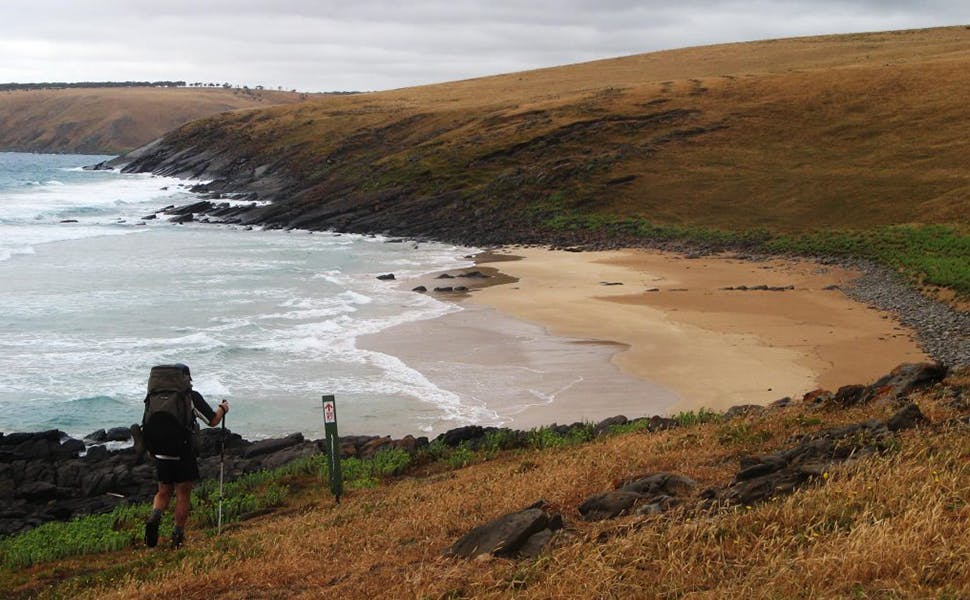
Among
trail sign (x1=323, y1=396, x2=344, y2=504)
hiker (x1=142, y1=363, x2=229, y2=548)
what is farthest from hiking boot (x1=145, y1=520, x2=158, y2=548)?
trail sign (x1=323, y1=396, x2=344, y2=504)

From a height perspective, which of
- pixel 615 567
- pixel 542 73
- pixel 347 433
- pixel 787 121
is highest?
pixel 542 73

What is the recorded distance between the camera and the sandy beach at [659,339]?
818 inches

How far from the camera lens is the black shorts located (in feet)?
32.3

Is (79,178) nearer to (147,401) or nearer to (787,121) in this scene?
(787,121)

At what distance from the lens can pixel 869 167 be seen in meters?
55.3

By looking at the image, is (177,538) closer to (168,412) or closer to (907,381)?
(168,412)

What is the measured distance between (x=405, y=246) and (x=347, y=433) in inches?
1428

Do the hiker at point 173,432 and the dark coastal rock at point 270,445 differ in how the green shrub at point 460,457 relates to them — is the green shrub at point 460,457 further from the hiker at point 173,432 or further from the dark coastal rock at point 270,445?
the hiker at point 173,432

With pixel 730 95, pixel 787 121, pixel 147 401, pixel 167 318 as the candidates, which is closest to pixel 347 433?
pixel 147 401

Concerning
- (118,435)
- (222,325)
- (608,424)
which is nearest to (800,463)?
(608,424)

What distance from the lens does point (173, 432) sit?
9.67 m

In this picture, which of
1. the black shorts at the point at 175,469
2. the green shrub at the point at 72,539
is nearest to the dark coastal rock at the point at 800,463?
the black shorts at the point at 175,469

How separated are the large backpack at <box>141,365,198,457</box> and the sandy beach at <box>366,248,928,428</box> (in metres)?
9.72

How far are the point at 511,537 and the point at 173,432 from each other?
4.04 meters
